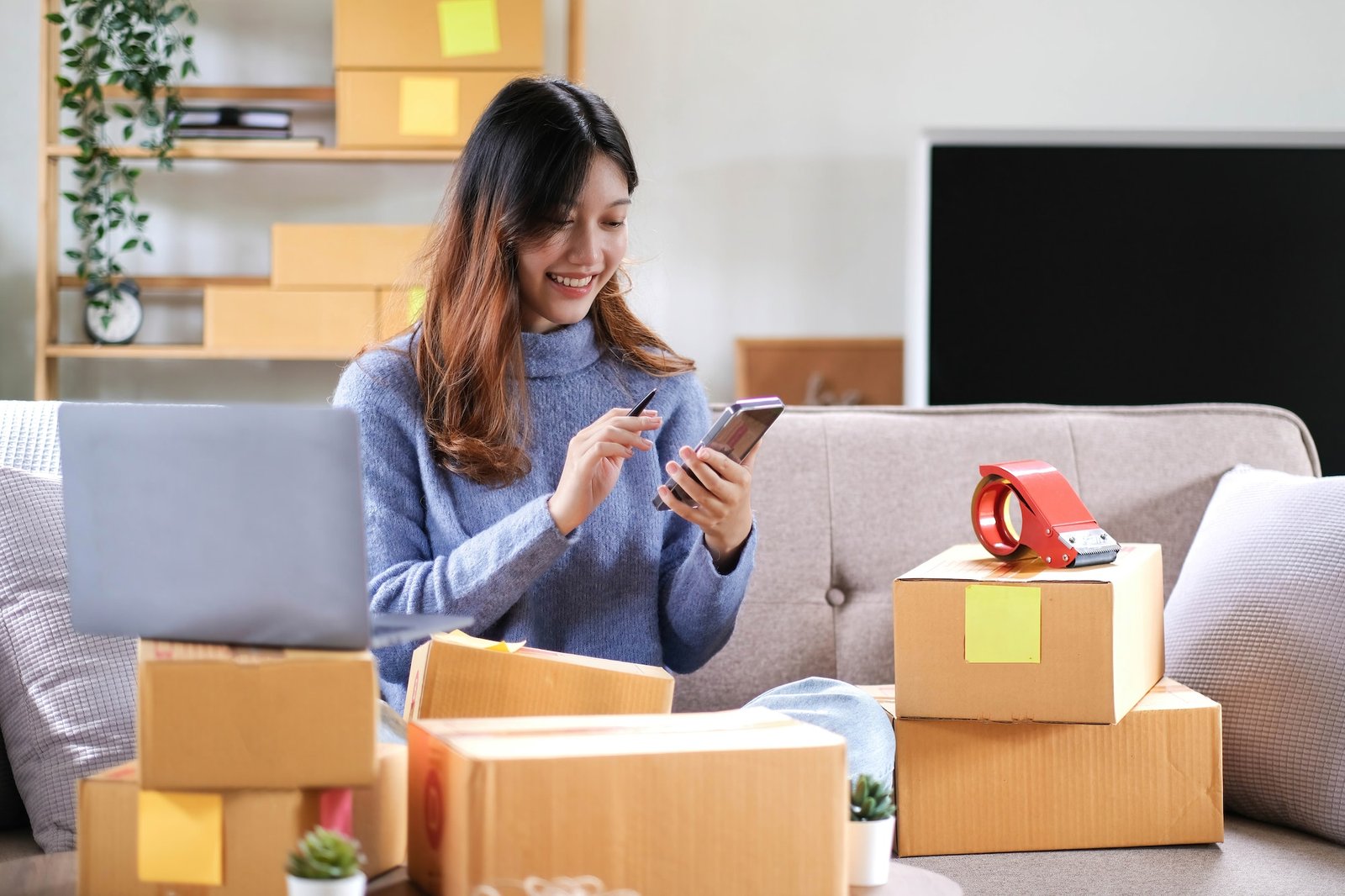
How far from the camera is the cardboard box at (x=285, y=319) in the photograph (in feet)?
8.82

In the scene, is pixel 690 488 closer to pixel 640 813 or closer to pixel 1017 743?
pixel 1017 743

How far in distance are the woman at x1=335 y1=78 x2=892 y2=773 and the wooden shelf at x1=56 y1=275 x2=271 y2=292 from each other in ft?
5.08

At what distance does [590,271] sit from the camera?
4.70 ft

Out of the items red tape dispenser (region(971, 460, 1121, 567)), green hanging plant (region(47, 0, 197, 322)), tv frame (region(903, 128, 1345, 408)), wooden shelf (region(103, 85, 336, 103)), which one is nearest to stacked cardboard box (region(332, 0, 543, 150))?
wooden shelf (region(103, 85, 336, 103))

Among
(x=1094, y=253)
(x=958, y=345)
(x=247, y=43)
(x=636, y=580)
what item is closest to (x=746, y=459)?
(x=636, y=580)

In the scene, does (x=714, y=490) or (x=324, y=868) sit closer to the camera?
(x=324, y=868)

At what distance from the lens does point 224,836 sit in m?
0.78

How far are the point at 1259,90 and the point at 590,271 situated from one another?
7.09 feet

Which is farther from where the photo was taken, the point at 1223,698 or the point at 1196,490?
the point at 1196,490

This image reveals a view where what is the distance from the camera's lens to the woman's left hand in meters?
1.28

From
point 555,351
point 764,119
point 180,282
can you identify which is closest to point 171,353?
point 180,282

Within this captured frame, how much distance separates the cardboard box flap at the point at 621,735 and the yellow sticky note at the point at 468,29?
2.03 m

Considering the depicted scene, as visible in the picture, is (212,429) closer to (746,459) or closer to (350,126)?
(746,459)

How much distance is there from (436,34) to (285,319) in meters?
0.64
